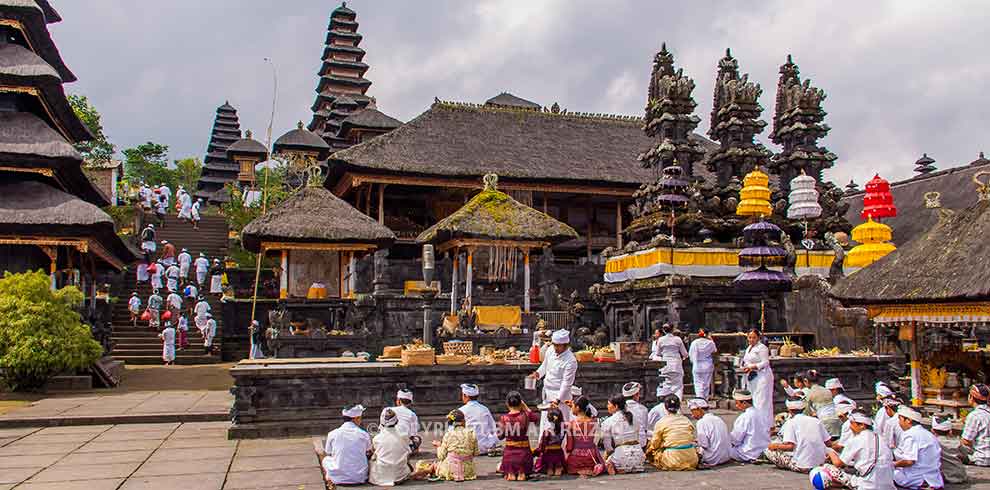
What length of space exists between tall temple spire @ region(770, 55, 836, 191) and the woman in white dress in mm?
17105

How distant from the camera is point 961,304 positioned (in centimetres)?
1112

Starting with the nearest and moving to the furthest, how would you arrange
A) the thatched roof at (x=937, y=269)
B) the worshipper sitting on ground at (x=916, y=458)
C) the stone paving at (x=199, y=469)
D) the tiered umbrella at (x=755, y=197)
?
the worshipper sitting on ground at (x=916, y=458) < the stone paving at (x=199, y=469) < the thatched roof at (x=937, y=269) < the tiered umbrella at (x=755, y=197)

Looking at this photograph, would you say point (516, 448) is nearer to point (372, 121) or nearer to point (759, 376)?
point (759, 376)

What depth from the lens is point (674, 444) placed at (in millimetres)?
9234

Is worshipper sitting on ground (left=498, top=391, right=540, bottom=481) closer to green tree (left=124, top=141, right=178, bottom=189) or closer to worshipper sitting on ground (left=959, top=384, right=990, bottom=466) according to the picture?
worshipper sitting on ground (left=959, top=384, right=990, bottom=466)

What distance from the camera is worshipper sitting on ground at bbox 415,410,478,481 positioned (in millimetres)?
8617

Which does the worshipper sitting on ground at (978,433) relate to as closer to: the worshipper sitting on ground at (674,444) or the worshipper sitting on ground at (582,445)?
the worshipper sitting on ground at (674,444)

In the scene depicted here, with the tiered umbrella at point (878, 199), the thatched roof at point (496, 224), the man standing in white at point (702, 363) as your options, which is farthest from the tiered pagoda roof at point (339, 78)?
the man standing in white at point (702, 363)

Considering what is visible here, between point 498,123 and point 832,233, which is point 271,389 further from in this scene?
point 498,123

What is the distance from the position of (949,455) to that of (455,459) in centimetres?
558

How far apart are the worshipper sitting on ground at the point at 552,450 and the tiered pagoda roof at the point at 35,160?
1537 centimetres

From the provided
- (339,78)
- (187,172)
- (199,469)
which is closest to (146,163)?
(187,172)

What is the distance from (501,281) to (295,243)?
619 cm

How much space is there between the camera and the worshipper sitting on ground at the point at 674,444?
9.20m
